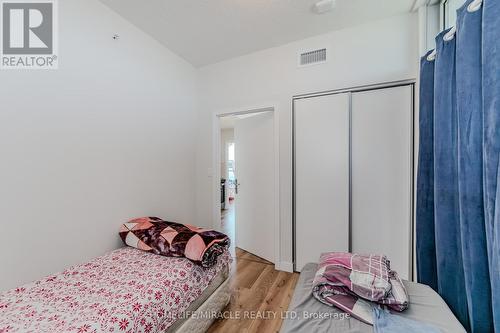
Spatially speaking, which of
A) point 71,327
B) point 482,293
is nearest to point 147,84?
point 71,327

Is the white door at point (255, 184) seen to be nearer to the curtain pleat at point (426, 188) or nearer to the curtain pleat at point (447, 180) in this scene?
the curtain pleat at point (426, 188)

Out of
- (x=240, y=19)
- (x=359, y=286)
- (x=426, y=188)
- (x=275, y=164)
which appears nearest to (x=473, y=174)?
(x=426, y=188)

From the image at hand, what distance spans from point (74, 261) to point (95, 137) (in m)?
1.02

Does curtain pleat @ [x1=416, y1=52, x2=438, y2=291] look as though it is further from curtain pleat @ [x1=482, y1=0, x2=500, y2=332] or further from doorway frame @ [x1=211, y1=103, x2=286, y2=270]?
doorway frame @ [x1=211, y1=103, x2=286, y2=270]

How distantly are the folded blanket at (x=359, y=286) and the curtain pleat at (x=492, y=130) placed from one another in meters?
0.34

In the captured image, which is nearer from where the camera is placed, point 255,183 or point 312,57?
point 312,57

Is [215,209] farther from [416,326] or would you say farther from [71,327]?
[416,326]

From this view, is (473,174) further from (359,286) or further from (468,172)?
(359,286)

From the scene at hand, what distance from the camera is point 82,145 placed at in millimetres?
1676

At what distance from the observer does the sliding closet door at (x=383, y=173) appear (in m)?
1.96

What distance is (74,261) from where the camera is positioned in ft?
5.31

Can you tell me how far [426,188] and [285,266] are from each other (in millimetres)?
1710

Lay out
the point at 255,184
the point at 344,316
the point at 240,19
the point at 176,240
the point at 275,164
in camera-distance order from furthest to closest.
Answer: the point at 255,184 → the point at 275,164 → the point at 240,19 → the point at 176,240 → the point at 344,316

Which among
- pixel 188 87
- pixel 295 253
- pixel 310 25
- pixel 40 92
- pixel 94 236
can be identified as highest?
pixel 310 25
